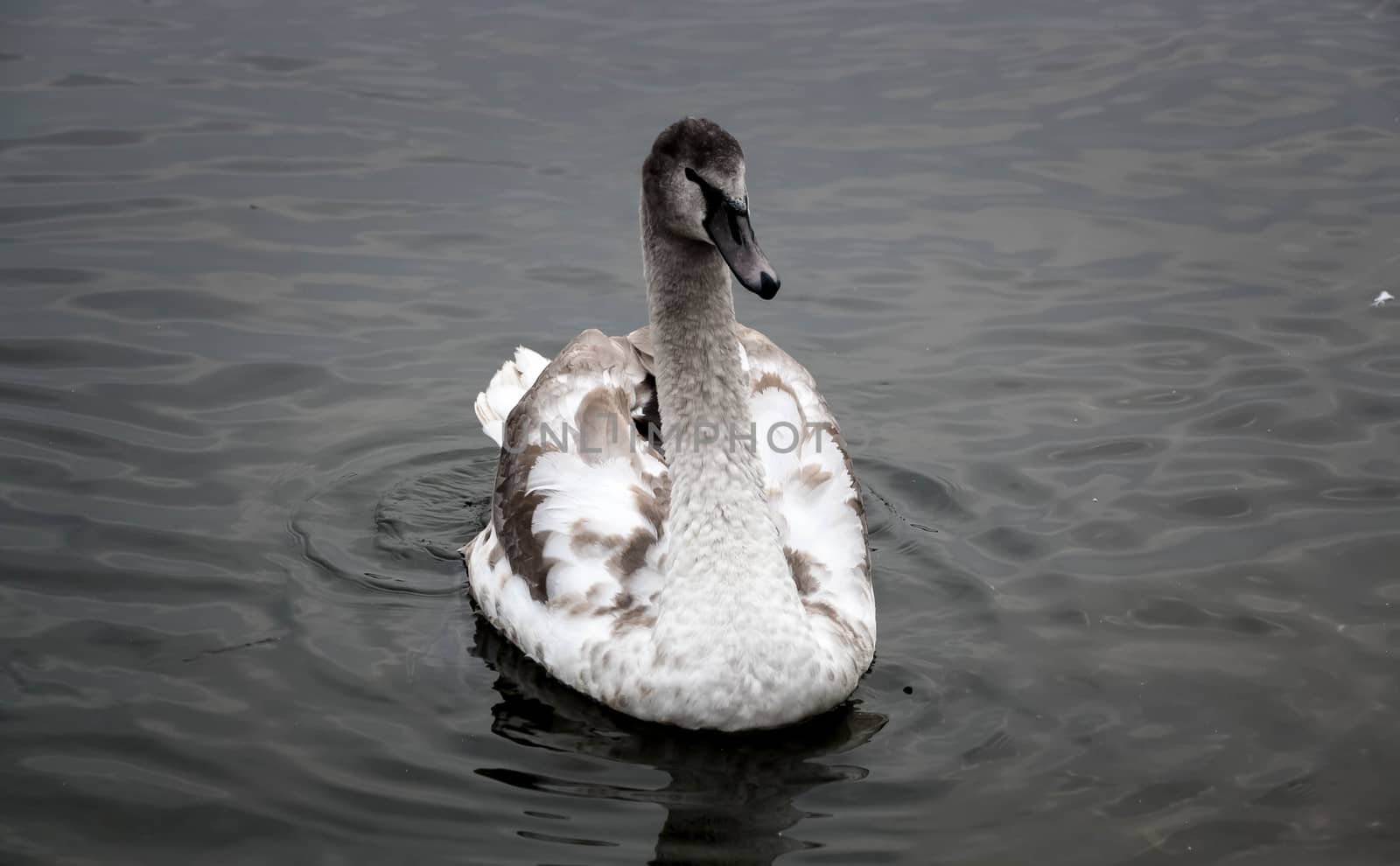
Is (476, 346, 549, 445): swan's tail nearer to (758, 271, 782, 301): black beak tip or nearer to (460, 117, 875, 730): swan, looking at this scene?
(460, 117, 875, 730): swan

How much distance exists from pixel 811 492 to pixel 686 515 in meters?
0.98

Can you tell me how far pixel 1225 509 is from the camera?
8.53m

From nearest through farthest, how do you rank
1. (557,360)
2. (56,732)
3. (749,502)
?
(56,732) → (749,502) → (557,360)

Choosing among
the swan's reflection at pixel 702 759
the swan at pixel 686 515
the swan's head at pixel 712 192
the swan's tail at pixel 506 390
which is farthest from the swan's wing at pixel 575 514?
the swan's head at pixel 712 192

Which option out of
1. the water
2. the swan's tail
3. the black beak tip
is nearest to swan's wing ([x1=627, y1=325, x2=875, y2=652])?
the water

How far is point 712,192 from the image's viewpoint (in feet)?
20.9

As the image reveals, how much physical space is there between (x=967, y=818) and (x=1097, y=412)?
4.18m

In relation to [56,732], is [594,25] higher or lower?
higher

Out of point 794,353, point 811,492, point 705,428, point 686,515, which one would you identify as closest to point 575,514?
point 686,515

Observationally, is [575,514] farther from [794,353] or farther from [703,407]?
[794,353]

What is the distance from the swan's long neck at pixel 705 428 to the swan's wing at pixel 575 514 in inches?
14.7

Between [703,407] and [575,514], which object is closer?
[703,407]

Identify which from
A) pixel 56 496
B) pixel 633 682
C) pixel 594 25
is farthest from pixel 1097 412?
pixel 594 25

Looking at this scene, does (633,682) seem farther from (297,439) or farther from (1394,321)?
(1394,321)
